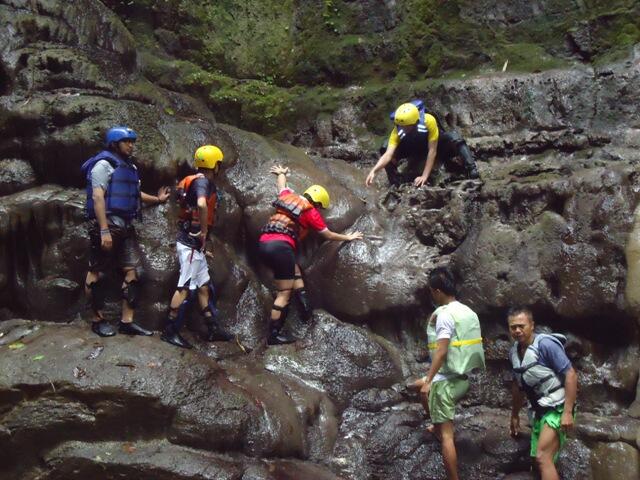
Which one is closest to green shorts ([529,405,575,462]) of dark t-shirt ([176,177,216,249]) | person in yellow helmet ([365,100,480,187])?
dark t-shirt ([176,177,216,249])

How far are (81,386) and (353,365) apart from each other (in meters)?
3.07

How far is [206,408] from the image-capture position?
5887 millimetres

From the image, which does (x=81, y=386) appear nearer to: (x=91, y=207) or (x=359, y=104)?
(x=91, y=207)

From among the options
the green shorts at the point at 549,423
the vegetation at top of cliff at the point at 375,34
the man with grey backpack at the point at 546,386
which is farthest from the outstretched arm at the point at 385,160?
the green shorts at the point at 549,423

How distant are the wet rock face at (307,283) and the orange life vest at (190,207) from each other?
54 cm

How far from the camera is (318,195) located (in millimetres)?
7840

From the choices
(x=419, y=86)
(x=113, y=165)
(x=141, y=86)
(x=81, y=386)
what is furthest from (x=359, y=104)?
(x=81, y=386)

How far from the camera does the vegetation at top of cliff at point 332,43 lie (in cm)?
1031

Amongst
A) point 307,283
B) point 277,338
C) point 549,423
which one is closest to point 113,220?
point 277,338

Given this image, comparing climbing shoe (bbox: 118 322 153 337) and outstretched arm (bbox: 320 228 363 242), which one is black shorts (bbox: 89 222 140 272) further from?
outstretched arm (bbox: 320 228 363 242)

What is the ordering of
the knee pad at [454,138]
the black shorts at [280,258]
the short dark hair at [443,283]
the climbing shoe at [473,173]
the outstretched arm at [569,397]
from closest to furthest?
the outstretched arm at [569,397] < the short dark hair at [443,283] < the black shorts at [280,258] < the climbing shoe at [473,173] < the knee pad at [454,138]

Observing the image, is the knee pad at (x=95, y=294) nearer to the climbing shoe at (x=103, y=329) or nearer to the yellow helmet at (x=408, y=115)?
the climbing shoe at (x=103, y=329)

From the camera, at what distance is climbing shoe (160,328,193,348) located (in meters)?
6.65

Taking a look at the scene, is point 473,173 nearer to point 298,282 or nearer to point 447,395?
point 298,282
